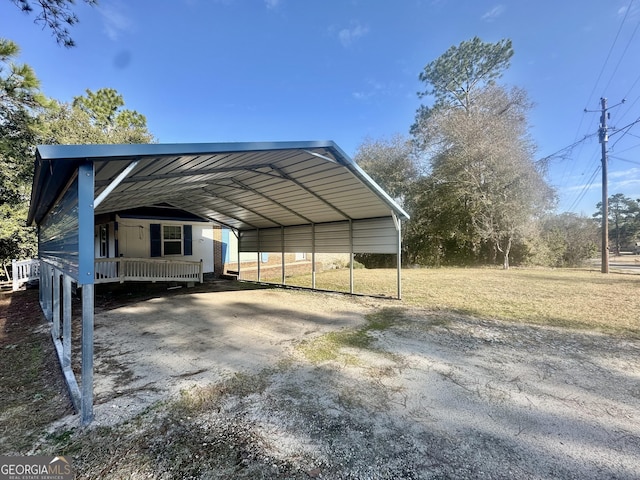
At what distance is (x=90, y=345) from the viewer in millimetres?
2812

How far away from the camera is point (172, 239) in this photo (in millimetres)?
12781

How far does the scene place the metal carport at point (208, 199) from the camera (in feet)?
9.25

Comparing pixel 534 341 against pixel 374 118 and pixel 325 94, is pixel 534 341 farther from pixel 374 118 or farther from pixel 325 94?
pixel 374 118

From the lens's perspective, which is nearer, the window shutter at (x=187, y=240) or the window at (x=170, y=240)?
the window at (x=170, y=240)

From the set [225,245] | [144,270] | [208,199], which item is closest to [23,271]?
[144,270]

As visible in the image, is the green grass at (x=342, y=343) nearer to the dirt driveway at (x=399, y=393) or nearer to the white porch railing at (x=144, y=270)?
the dirt driveway at (x=399, y=393)

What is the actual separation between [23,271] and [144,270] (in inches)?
249

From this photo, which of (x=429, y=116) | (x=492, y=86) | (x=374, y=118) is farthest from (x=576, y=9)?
(x=374, y=118)

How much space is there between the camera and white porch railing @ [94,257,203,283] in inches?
370

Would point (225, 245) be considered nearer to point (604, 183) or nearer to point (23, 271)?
point (23, 271)

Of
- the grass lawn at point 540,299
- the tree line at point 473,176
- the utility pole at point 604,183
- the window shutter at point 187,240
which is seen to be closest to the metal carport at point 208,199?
the window shutter at point 187,240
